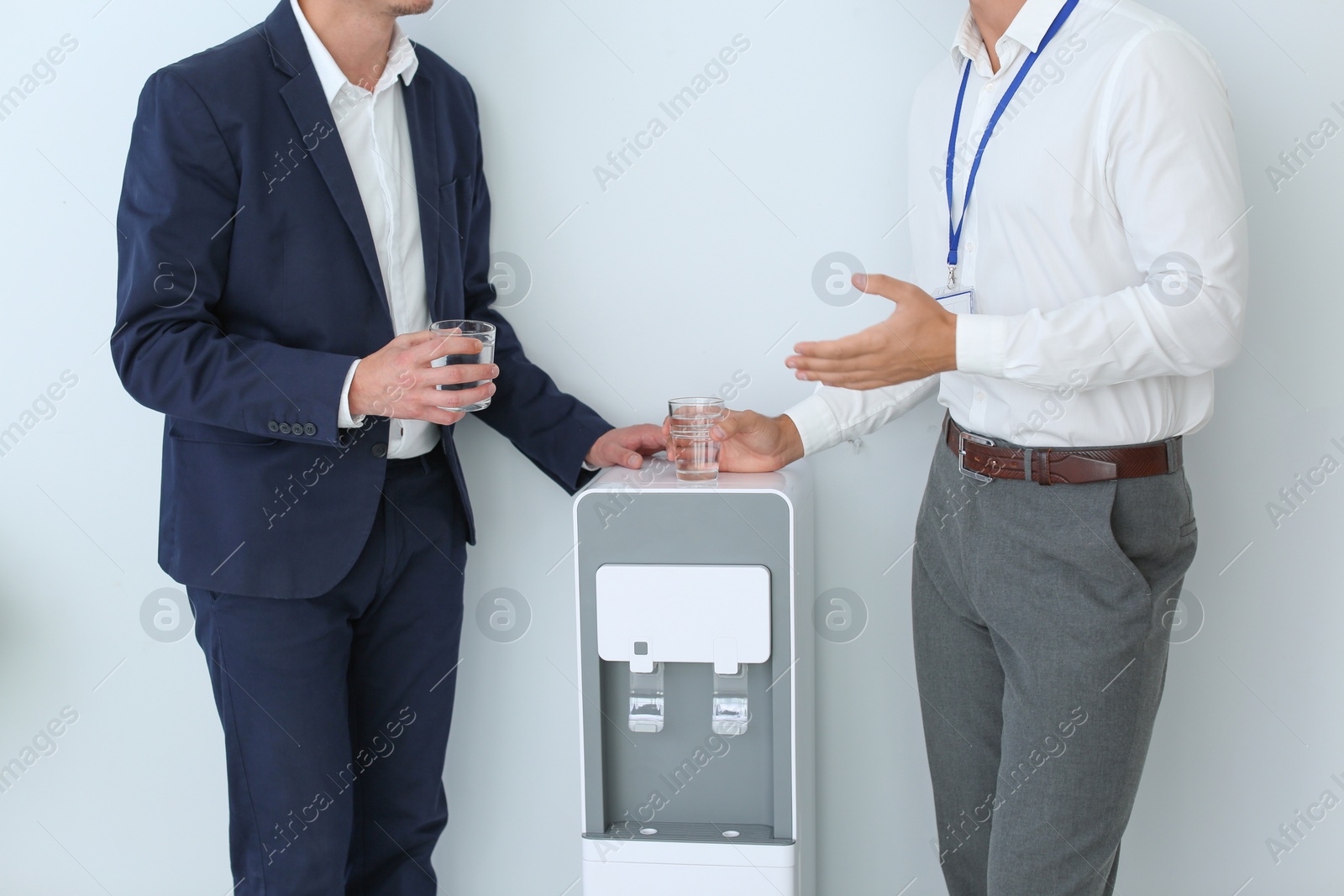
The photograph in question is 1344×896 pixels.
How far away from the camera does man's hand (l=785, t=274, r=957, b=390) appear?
4.77ft

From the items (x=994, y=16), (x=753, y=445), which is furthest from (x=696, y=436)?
(x=994, y=16)

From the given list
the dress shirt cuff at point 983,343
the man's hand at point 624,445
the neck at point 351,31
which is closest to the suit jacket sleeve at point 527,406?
the man's hand at point 624,445

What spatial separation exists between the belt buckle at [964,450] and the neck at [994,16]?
59 centimetres

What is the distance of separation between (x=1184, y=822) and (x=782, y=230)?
1.48 m

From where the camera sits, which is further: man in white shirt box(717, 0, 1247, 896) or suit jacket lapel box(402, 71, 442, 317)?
suit jacket lapel box(402, 71, 442, 317)

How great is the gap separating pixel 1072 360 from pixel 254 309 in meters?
1.27

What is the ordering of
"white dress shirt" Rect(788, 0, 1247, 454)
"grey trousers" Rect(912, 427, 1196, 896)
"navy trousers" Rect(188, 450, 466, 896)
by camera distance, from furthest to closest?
"navy trousers" Rect(188, 450, 466, 896), "grey trousers" Rect(912, 427, 1196, 896), "white dress shirt" Rect(788, 0, 1247, 454)

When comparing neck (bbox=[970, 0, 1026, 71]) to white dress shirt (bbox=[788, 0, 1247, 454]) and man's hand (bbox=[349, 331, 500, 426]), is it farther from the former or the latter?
→ man's hand (bbox=[349, 331, 500, 426])

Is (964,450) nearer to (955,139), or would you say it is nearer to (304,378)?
(955,139)

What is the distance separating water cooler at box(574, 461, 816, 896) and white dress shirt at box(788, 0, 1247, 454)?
42cm

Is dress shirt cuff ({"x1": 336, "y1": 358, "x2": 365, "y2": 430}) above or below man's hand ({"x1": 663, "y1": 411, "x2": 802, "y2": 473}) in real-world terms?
above

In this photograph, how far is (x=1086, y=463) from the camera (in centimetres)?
153

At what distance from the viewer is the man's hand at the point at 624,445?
6.52 feet

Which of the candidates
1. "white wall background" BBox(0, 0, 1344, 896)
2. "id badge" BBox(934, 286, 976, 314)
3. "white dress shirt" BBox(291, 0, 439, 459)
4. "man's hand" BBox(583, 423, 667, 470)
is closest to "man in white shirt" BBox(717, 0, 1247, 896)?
"id badge" BBox(934, 286, 976, 314)
